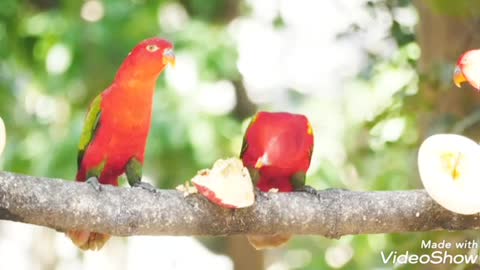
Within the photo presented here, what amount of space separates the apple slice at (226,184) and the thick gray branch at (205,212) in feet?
0.08

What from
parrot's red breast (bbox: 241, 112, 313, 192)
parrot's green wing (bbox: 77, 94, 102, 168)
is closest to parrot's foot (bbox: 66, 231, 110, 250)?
parrot's green wing (bbox: 77, 94, 102, 168)

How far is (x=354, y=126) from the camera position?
2221mm

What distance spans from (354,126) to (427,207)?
126cm

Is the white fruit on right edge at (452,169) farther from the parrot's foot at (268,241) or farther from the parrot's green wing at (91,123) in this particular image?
the parrot's green wing at (91,123)

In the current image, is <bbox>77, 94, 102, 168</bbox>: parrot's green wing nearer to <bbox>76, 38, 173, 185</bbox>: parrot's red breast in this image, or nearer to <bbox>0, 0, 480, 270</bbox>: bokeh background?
<bbox>76, 38, 173, 185</bbox>: parrot's red breast

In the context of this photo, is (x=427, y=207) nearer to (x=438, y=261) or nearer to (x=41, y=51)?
(x=438, y=261)

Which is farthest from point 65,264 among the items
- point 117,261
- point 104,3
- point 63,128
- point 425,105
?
Result: point 425,105

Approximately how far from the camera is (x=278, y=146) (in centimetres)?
100

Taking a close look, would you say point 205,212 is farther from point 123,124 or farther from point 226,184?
point 123,124

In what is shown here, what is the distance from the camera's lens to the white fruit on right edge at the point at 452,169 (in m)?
0.90

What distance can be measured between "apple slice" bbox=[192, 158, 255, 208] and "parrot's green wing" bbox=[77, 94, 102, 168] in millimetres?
187

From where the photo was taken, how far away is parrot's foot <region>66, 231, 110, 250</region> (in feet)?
3.05

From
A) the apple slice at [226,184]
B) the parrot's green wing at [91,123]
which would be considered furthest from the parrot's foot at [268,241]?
the parrot's green wing at [91,123]

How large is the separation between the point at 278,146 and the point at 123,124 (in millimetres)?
210
